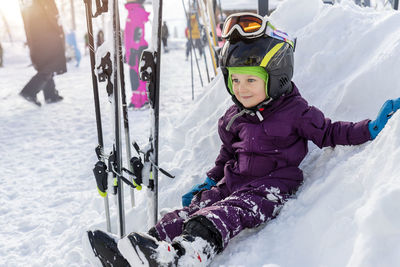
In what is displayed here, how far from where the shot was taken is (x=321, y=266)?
1364 millimetres

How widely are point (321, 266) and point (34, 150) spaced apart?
440 centimetres

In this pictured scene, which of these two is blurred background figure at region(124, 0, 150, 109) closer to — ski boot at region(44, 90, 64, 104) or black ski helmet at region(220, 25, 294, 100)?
ski boot at region(44, 90, 64, 104)

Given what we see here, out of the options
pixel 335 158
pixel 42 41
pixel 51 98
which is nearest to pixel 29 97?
pixel 51 98

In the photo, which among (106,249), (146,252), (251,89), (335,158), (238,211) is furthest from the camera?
(251,89)

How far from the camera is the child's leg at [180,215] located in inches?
74.4

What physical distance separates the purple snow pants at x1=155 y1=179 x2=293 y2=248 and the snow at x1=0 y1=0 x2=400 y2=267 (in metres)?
0.07

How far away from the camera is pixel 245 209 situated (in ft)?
5.80

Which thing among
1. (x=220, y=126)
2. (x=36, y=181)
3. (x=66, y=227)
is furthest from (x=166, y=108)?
(x=220, y=126)

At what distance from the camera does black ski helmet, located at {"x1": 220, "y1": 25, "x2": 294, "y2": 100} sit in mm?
1975

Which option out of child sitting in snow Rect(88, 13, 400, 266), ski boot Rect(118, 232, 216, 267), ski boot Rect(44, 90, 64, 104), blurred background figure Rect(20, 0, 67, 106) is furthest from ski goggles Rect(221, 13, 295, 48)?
ski boot Rect(44, 90, 64, 104)

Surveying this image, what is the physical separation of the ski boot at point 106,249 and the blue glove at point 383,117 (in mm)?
1327

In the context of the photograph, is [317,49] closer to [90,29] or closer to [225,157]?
[225,157]

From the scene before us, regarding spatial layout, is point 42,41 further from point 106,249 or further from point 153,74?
point 106,249

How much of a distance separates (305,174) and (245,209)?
539mm
